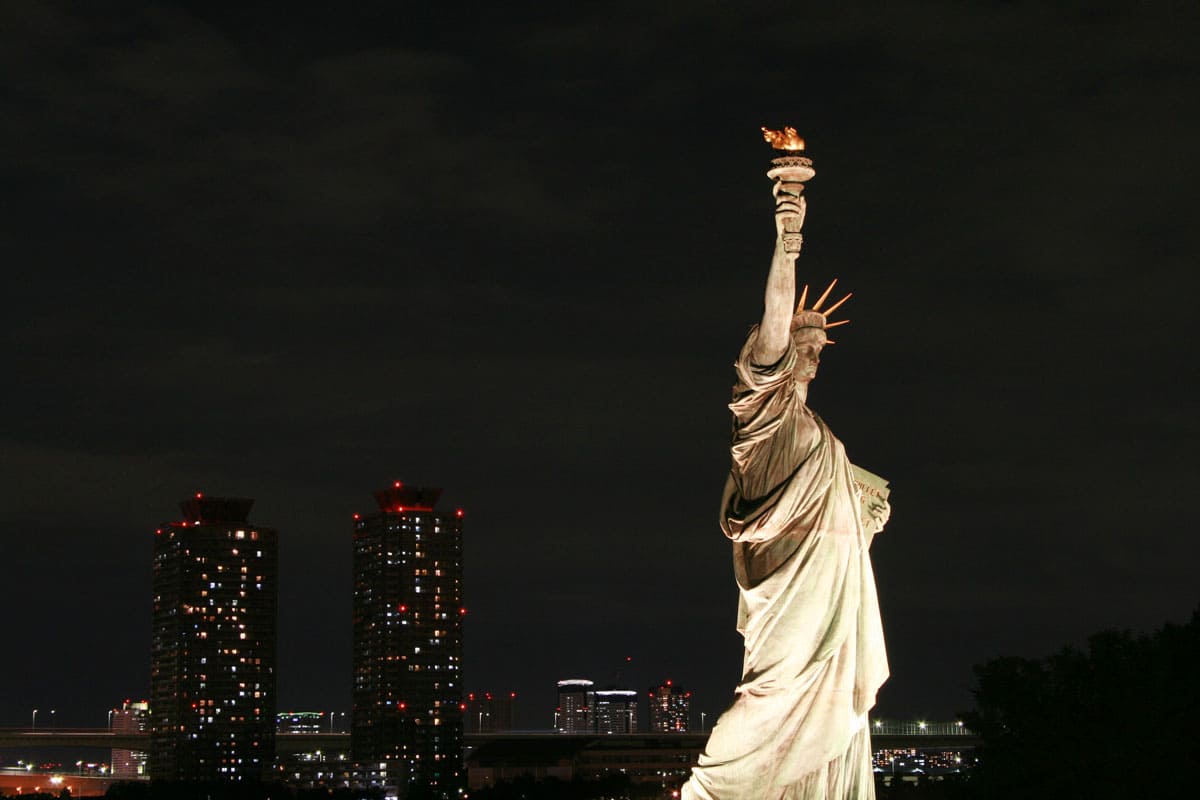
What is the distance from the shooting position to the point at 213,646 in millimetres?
177500

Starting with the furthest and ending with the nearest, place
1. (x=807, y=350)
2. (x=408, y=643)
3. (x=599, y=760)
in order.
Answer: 1. (x=408, y=643)
2. (x=599, y=760)
3. (x=807, y=350)

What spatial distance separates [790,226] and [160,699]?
547ft

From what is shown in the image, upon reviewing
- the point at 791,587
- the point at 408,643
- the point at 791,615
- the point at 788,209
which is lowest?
the point at 791,615

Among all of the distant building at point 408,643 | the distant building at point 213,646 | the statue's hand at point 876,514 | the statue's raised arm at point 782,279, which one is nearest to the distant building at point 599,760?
the distant building at point 408,643

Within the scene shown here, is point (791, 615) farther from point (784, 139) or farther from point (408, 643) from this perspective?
point (408, 643)

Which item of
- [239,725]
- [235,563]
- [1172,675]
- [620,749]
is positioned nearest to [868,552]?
[1172,675]

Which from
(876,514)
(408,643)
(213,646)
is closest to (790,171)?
(876,514)

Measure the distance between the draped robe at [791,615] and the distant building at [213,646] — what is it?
15154cm

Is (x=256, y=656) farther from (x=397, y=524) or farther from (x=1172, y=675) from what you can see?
(x=1172, y=675)

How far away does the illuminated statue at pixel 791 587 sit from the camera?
50.8 feet

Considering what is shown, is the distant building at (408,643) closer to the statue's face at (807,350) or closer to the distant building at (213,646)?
the distant building at (213,646)

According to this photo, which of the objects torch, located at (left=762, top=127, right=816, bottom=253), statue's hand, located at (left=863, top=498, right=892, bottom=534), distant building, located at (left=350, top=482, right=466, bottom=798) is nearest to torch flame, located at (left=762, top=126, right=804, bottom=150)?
torch, located at (left=762, top=127, right=816, bottom=253)

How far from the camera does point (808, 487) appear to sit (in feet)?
51.8

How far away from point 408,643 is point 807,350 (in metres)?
162
